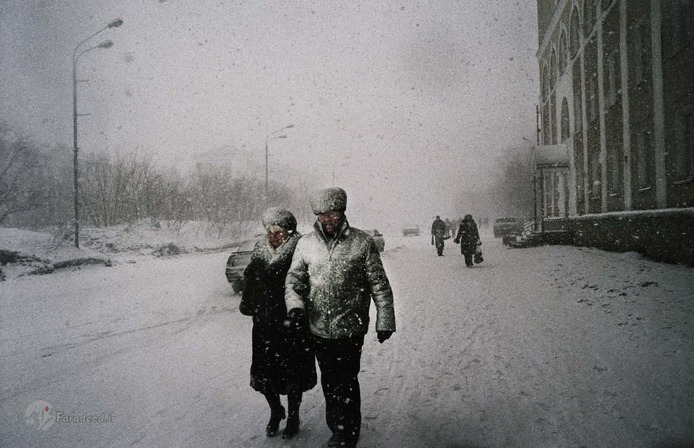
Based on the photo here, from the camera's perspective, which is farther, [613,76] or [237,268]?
[613,76]

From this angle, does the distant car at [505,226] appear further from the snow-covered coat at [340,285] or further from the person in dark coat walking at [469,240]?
the snow-covered coat at [340,285]

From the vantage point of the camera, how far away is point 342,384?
3352mm

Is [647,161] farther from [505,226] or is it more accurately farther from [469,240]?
[505,226]

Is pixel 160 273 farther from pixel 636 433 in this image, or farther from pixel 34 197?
pixel 636 433

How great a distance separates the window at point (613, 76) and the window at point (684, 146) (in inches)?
219

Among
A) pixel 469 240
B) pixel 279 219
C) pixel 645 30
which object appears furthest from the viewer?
pixel 469 240

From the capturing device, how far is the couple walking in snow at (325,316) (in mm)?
3354

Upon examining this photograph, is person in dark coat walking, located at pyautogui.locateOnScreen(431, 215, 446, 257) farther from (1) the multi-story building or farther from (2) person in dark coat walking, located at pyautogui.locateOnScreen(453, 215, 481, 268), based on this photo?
(2) person in dark coat walking, located at pyautogui.locateOnScreen(453, 215, 481, 268)

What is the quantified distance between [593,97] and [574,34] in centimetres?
419

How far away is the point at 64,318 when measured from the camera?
8.61 meters

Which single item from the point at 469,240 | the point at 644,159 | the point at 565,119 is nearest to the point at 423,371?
the point at 469,240

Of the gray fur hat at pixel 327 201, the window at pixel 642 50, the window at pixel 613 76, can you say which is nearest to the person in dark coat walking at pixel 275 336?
the gray fur hat at pixel 327 201

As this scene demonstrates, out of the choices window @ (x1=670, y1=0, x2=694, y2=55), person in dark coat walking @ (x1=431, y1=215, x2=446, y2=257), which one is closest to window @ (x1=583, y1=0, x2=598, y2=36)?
window @ (x1=670, y1=0, x2=694, y2=55)

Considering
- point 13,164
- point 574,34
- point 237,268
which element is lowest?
point 237,268
